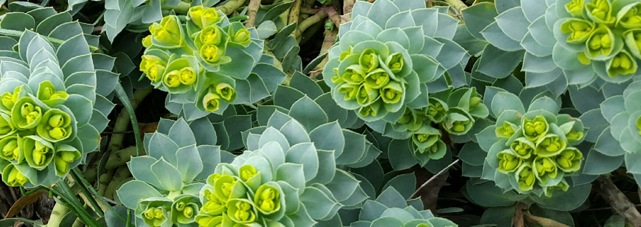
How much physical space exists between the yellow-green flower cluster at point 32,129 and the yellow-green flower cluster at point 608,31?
608 mm

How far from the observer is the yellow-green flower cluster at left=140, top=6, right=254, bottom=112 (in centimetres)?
85

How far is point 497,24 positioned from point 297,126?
313 mm

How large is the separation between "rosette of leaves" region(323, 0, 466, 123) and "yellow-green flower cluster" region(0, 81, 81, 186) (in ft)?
1.10

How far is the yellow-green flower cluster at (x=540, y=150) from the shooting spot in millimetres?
818

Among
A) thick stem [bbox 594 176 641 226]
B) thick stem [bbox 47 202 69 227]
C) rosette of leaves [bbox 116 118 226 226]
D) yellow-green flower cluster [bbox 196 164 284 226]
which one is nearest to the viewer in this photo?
yellow-green flower cluster [bbox 196 164 284 226]

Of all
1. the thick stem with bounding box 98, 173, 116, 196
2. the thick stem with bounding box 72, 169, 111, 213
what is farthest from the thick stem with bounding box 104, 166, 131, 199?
the thick stem with bounding box 72, 169, 111, 213

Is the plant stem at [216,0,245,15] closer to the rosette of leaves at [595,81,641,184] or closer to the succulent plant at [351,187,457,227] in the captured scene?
the succulent plant at [351,187,457,227]

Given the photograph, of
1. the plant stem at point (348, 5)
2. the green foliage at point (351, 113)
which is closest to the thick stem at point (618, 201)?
the green foliage at point (351, 113)

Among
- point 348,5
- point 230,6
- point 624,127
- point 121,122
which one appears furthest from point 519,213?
point 121,122

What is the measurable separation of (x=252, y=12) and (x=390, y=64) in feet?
1.28

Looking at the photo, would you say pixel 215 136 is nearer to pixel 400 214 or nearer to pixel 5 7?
pixel 400 214

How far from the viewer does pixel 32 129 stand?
83 cm

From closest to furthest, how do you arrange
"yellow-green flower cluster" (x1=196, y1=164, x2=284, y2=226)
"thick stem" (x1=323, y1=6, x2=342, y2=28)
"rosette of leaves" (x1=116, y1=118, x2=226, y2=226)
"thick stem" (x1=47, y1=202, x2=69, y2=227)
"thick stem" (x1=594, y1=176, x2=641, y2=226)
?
"yellow-green flower cluster" (x1=196, y1=164, x2=284, y2=226), "rosette of leaves" (x1=116, y1=118, x2=226, y2=226), "thick stem" (x1=594, y1=176, x2=641, y2=226), "thick stem" (x1=47, y1=202, x2=69, y2=227), "thick stem" (x1=323, y1=6, x2=342, y2=28)

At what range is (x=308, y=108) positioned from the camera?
2.93ft
